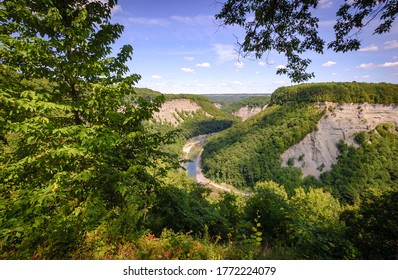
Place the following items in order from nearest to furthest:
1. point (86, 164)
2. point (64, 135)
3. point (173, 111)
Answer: point (64, 135), point (86, 164), point (173, 111)

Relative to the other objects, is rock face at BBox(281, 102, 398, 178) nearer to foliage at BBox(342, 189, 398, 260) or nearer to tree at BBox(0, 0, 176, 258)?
foliage at BBox(342, 189, 398, 260)

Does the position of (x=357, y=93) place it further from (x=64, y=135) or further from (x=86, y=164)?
(x=64, y=135)

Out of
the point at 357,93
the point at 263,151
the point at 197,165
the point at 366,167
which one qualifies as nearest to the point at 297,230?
the point at 366,167

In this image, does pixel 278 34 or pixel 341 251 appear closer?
pixel 278 34

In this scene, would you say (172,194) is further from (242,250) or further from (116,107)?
(116,107)

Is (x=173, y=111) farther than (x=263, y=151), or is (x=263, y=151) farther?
(x=173, y=111)

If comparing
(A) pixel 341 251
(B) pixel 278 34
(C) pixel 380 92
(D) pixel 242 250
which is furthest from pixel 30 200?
(C) pixel 380 92
